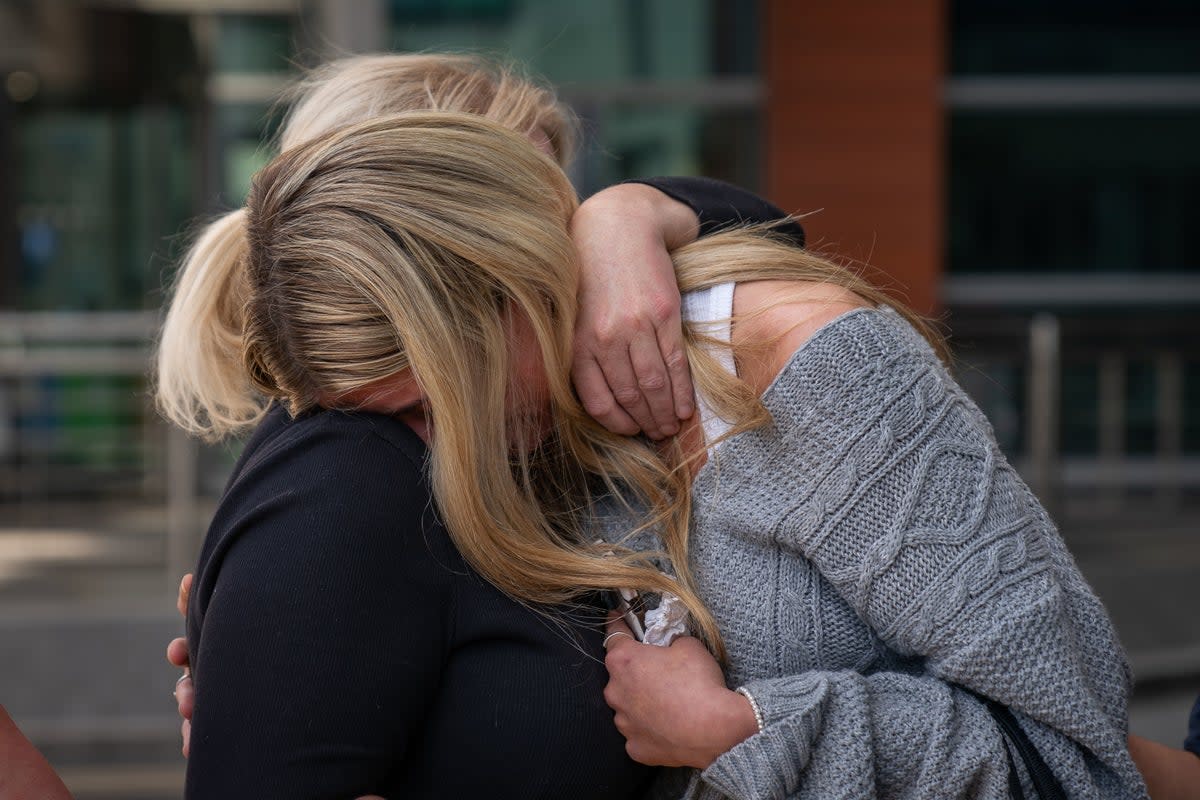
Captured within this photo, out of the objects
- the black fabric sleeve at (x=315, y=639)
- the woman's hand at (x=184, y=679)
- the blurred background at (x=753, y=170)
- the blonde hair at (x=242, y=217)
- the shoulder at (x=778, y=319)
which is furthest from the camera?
the blurred background at (x=753, y=170)

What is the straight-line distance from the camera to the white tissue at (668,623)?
1.46m

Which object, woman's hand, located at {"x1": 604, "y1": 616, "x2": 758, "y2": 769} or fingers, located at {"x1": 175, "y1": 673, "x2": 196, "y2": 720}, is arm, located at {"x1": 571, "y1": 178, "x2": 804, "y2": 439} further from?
fingers, located at {"x1": 175, "y1": 673, "x2": 196, "y2": 720}

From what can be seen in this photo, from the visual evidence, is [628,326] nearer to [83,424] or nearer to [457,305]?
[457,305]

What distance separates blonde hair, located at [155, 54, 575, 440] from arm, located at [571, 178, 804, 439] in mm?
336

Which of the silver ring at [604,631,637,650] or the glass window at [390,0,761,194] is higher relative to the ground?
the glass window at [390,0,761,194]

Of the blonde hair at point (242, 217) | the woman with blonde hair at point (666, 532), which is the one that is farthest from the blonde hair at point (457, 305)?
the blonde hair at point (242, 217)

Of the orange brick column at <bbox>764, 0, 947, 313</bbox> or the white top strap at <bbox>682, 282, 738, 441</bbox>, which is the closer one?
the white top strap at <bbox>682, 282, 738, 441</bbox>

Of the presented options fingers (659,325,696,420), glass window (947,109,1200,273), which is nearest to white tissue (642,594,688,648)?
fingers (659,325,696,420)

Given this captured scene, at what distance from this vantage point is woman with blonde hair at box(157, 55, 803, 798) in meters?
1.28

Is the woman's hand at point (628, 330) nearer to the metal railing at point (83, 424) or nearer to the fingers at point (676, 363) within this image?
the fingers at point (676, 363)

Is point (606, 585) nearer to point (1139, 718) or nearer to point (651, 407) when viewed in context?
point (651, 407)

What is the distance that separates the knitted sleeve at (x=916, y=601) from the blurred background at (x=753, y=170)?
171 inches

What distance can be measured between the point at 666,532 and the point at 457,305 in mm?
367

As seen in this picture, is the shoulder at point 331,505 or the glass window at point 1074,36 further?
the glass window at point 1074,36
